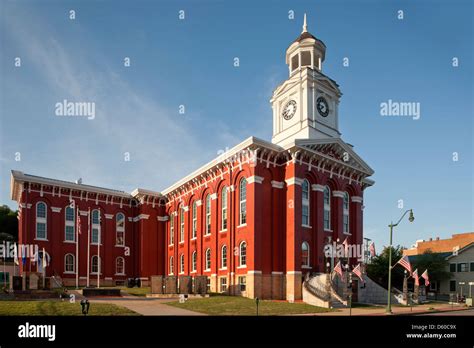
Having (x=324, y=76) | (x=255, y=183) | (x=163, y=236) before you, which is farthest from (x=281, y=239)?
(x=163, y=236)

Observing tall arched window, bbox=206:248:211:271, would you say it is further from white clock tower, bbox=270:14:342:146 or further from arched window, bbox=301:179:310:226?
white clock tower, bbox=270:14:342:146

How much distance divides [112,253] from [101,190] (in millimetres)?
8276

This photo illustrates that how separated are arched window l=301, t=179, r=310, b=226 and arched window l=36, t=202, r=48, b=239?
30.8m

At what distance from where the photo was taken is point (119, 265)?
58.7 meters

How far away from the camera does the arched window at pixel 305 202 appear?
4153 centimetres

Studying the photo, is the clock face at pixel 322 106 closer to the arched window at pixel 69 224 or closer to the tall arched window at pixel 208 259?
the tall arched window at pixel 208 259

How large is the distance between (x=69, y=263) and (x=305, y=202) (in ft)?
99.4

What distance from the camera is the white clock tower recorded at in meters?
46.7

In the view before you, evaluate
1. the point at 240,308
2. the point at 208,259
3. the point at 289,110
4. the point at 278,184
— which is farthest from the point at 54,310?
the point at 289,110

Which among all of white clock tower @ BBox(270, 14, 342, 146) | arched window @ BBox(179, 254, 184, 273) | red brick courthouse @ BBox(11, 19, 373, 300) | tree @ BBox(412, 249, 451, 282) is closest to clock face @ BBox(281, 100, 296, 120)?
white clock tower @ BBox(270, 14, 342, 146)

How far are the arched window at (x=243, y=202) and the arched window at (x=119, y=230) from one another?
23.4 meters

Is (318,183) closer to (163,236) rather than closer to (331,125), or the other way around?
(331,125)

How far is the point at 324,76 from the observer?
4847 cm

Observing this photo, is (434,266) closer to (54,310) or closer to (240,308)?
(240,308)
